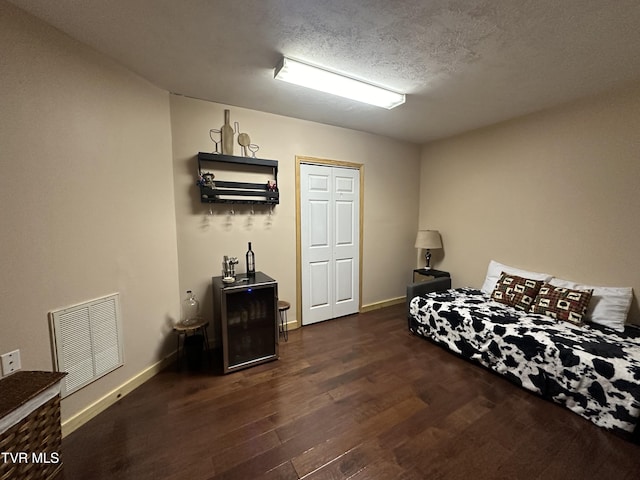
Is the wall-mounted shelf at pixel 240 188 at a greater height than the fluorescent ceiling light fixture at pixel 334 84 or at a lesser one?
lesser

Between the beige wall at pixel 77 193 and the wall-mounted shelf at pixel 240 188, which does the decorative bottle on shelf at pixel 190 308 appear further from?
the wall-mounted shelf at pixel 240 188

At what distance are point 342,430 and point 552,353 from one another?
5.52 ft

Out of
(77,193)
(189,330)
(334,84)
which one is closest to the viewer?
(77,193)

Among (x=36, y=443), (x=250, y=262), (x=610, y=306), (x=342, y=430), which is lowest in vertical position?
(x=342, y=430)

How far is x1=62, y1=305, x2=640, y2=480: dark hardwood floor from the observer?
4.54ft

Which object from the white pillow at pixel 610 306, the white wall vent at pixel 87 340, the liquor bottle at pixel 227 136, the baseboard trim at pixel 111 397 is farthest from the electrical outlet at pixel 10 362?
the white pillow at pixel 610 306

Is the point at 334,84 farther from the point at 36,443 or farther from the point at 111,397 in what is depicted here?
the point at 111,397

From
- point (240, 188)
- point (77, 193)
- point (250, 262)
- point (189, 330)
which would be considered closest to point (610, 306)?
point (250, 262)

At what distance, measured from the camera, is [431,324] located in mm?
2791

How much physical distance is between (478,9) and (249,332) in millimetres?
2876

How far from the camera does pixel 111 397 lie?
6.08 ft

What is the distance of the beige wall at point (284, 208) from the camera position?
2.48 m

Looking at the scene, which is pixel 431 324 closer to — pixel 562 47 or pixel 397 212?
pixel 397 212

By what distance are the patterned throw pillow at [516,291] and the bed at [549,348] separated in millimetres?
30
